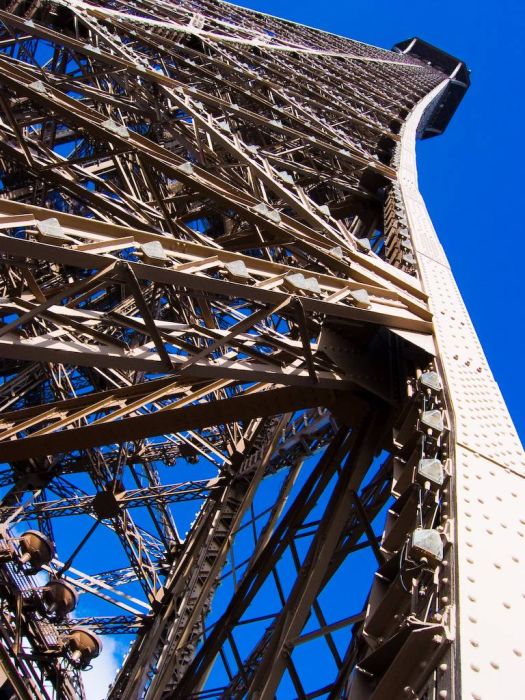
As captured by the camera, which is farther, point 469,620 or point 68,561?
point 68,561

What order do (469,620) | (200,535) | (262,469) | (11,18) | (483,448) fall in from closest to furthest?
(469,620)
(483,448)
(11,18)
(262,469)
(200,535)

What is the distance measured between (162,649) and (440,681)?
9.98 meters

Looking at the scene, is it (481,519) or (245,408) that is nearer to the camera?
(481,519)

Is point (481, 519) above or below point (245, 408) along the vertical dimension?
below

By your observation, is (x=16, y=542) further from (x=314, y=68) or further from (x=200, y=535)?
(x=314, y=68)

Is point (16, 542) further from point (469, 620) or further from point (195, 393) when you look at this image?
point (469, 620)

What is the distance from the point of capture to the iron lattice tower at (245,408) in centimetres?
429

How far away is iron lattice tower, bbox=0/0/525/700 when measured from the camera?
169 inches

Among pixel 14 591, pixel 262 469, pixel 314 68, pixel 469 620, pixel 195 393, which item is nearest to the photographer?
pixel 469 620

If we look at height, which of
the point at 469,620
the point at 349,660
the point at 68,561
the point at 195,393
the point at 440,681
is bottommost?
the point at 440,681

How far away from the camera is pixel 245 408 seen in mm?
6883

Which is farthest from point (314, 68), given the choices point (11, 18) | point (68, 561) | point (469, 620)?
point (469, 620)

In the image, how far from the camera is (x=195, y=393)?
6.91 m

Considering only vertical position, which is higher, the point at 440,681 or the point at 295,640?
the point at 295,640
